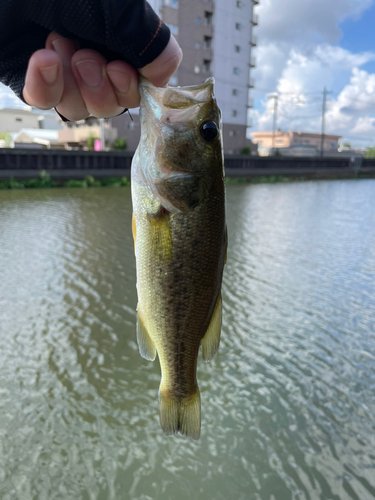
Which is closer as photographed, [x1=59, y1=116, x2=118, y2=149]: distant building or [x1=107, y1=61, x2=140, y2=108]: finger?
[x1=107, y1=61, x2=140, y2=108]: finger

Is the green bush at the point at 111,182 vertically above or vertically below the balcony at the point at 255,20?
below

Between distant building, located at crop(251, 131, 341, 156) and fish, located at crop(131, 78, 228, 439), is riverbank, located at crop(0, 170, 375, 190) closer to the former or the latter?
fish, located at crop(131, 78, 228, 439)

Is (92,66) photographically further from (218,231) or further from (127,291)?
(127,291)

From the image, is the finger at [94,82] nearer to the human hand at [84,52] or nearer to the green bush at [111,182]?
the human hand at [84,52]

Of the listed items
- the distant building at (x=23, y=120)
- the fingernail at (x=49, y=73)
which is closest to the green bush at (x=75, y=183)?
the fingernail at (x=49, y=73)

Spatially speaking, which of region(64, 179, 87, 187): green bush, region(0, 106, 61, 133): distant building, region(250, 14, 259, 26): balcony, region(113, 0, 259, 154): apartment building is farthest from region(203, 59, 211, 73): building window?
region(0, 106, 61, 133): distant building

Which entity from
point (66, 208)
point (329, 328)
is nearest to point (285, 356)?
point (329, 328)
